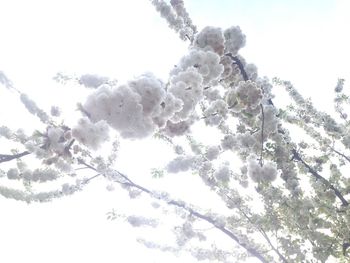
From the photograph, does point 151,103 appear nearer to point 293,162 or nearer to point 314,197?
point 293,162

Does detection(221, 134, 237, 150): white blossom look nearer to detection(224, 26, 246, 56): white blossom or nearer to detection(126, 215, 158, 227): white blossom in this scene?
detection(224, 26, 246, 56): white blossom

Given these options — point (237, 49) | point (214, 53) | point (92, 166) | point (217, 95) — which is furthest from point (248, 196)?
point (214, 53)

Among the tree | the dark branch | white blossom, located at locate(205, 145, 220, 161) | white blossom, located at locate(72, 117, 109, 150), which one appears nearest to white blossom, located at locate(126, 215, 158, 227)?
the tree

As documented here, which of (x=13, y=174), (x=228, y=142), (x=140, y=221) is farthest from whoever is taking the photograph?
(x=140, y=221)

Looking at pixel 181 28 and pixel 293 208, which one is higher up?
pixel 181 28

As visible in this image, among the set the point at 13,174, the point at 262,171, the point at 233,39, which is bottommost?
the point at 13,174

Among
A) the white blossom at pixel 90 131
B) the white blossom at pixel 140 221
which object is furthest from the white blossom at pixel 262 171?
the white blossom at pixel 140 221

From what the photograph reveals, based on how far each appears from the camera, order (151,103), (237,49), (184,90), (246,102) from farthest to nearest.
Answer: (237,49) → (246,102) → (184,90) → (151,103)

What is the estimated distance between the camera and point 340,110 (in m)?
13.8

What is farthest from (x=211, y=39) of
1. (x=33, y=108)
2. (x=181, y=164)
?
(x=181, y=164)

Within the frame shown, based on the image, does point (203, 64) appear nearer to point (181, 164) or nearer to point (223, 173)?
point (223, 173)

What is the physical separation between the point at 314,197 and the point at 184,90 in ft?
26.4

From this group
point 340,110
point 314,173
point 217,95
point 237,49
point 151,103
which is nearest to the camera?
point 151,103

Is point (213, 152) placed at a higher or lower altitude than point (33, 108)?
higher
